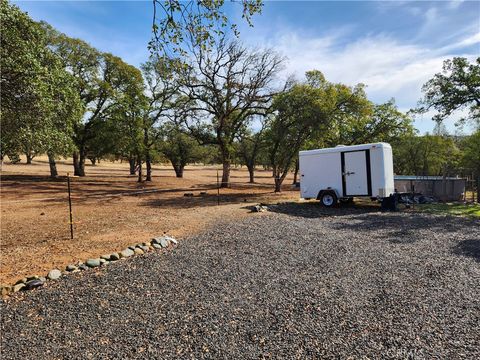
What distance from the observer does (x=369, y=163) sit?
1272 cm

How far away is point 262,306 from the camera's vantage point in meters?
4.27

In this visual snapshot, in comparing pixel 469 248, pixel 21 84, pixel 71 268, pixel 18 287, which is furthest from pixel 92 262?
pixel 469 248

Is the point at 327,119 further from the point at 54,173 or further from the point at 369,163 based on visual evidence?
the point at 54,173

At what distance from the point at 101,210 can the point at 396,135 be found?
2430cm

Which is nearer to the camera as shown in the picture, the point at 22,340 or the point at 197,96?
the point at 22,340

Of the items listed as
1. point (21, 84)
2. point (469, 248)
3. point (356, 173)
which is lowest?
point (469, 248)

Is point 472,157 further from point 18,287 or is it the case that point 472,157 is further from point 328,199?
point 18,287

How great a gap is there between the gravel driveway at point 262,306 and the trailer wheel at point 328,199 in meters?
6.56

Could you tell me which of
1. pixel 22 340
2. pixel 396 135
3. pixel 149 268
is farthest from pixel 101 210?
pixel 396 135

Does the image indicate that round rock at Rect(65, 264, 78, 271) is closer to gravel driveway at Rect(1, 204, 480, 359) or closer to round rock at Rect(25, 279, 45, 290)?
gravel driveway at Rect(1, 204, 480, 359)

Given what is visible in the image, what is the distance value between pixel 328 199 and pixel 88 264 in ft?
34.7

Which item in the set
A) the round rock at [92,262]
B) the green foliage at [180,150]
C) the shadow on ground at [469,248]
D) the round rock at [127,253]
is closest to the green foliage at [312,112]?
the shadow on ground at [469,248]

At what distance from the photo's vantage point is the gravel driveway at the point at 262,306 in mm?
3365

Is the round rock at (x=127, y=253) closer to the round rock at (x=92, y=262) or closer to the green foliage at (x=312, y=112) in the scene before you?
the round rock at (x=92, y=262)
